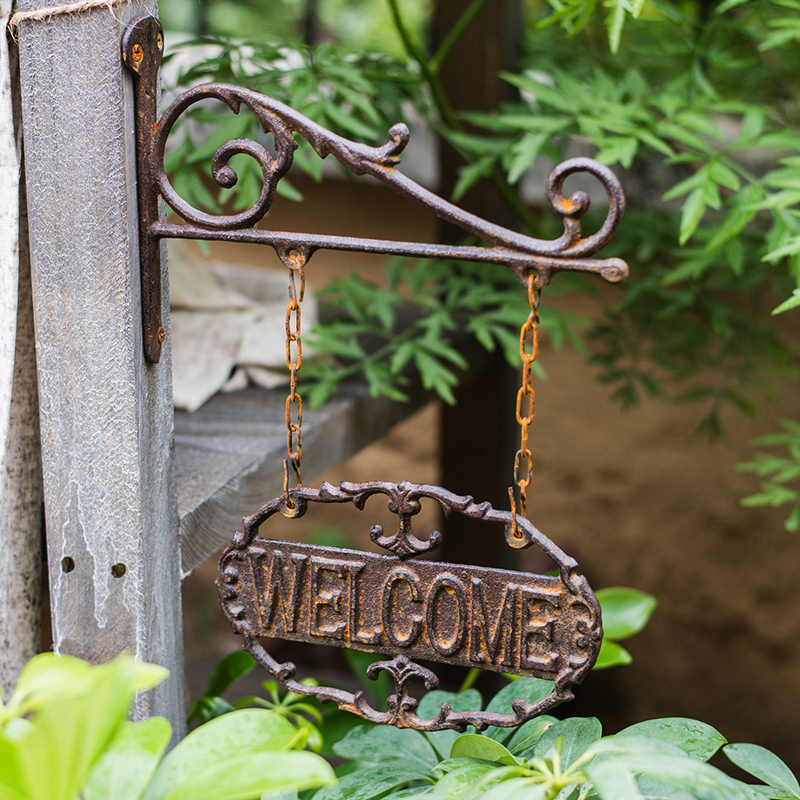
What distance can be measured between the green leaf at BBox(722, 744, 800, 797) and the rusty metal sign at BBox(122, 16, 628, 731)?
14cm

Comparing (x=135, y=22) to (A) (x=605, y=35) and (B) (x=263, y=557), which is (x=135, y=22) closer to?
(B) (x=263, y=557)

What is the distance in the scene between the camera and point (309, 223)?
213 centimetres

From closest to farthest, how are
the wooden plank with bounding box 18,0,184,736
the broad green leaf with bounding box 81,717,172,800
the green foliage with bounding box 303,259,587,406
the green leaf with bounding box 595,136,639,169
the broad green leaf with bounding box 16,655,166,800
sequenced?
the broad green leaf with bounding box 16,655,166,800, the broad green leaf with bounding box 81,717,172,800, the wooden plank with bounding box 18,0,184,736, the green leaf with bounding box 595,136,639,169, the green foliage with bounding box 303,259,587,406

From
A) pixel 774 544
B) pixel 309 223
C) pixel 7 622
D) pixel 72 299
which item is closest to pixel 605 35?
pixel 309 223

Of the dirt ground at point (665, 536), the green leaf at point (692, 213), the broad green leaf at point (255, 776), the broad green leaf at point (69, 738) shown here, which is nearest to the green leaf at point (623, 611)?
the green leaf at point (692, 213)

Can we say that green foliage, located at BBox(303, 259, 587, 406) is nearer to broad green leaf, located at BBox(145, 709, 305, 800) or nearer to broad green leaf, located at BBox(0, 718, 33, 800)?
broad green leaf, located at BBox(145, 709, 305, 800)

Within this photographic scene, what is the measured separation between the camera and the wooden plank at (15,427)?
686 mm

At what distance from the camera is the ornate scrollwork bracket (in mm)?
573

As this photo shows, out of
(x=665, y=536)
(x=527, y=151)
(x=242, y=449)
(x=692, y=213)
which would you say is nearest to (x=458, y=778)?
(x=242, y=449)

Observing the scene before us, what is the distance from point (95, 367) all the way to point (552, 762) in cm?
47

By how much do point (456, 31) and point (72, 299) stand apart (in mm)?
736

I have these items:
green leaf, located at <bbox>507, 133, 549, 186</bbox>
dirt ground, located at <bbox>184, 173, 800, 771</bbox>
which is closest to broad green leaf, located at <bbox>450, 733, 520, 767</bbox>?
green leaf, located at <bbox>507, 133, 549, 186</bbox>

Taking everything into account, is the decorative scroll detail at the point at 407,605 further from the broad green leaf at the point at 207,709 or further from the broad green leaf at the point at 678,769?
the broad green leaf at the point at 207,709

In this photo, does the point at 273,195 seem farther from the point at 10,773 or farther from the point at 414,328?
the point at 414,328
